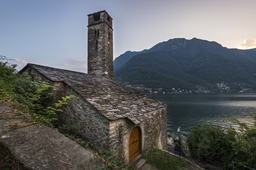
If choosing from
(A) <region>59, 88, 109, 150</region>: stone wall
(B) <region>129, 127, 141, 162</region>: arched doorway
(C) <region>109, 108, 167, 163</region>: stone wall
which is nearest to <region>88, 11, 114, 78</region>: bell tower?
(C) <region>109, 108, 167, 163</region>: stone wall

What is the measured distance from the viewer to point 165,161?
299 inches

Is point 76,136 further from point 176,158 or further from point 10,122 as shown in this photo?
point 176,158

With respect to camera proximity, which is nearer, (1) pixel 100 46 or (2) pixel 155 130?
(2) pixel 155 130

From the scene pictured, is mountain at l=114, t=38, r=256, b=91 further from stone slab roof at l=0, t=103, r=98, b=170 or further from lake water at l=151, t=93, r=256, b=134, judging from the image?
stone slab roof at l=0, t=103, r=98, b=170

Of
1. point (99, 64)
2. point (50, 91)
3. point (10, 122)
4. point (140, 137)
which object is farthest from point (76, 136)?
point (99, 64)

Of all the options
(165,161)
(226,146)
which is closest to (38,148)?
(165,161)

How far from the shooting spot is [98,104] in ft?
21.1

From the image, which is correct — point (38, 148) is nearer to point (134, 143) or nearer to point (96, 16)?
point (134, 143)

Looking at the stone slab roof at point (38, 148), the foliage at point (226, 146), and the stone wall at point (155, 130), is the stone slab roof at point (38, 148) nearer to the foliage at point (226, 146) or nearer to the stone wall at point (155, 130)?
the stone wall at point (155, 130)

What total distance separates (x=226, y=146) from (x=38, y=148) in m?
11.1

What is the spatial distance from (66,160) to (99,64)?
42.6ft

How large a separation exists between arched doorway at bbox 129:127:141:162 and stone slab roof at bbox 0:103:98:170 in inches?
209

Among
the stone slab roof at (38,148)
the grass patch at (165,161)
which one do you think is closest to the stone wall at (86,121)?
the grass patch at (165,161)

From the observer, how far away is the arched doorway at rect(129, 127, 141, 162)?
7.22 metres
